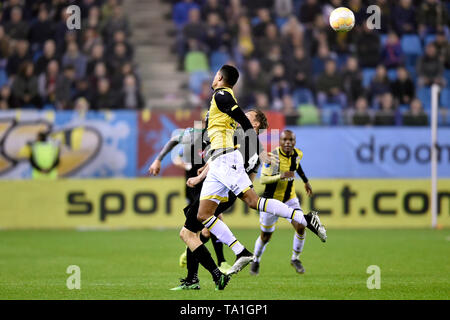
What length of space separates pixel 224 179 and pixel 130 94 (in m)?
12.6

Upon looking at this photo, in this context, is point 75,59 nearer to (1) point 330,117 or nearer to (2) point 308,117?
(2) point 308,117

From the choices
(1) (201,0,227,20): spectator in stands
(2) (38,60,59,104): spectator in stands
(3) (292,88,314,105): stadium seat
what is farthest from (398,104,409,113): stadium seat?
(2) (38,60,59,104): spectator in stands

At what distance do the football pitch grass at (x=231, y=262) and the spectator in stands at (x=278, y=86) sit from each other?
395 centimetres

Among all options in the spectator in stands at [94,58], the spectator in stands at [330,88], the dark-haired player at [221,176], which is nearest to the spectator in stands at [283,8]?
the spectator in stands at [330,88]

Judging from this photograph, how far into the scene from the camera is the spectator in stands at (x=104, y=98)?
21.6 m

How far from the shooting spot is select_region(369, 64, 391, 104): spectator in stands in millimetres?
22219

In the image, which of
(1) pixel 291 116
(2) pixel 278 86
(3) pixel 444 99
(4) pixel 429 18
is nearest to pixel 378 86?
(3) pixel 444 99

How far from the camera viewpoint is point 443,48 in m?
23.6

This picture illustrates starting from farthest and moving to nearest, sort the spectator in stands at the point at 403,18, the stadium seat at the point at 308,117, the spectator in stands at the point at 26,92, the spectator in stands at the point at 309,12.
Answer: the spectator in stands at the point at 403,18 → the spectator in stands at the point at 309,12 → the spectator in stands at the point at 26,92 → the stadium seat at the point at 308,117

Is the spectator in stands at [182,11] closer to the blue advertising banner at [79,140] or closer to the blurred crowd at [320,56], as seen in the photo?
the blurred crowd at [320,56]

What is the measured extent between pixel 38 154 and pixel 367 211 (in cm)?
794

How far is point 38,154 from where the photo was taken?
20.4 m
